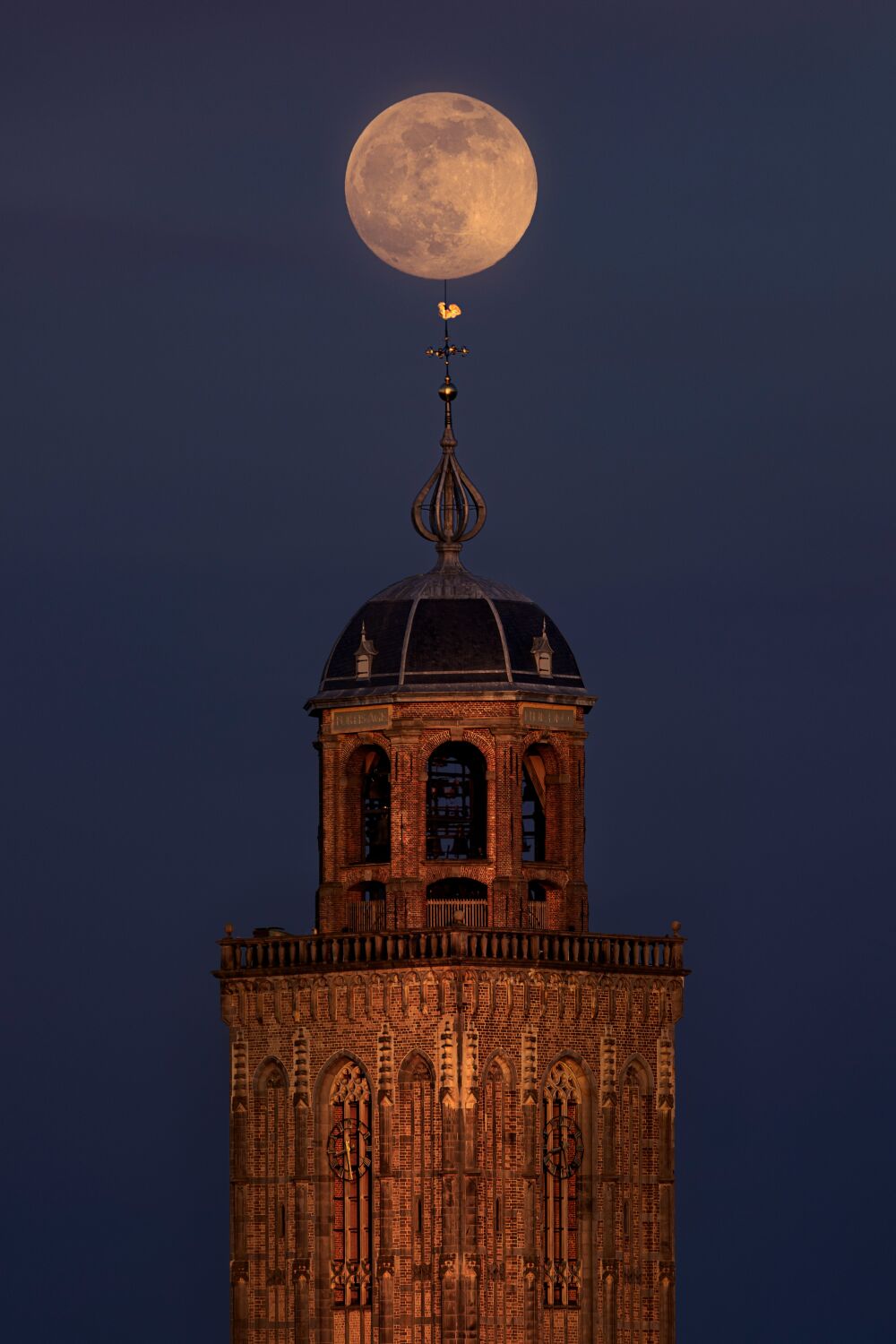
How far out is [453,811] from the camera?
158 meters

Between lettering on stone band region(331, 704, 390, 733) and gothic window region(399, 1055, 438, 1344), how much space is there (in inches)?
312

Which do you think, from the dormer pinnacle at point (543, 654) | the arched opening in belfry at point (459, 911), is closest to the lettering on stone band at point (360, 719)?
the dormer pinnacle at point (543, 654)

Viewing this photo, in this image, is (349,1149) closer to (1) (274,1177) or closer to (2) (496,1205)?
(1) (274,1177)

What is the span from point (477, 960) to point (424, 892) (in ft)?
7.34

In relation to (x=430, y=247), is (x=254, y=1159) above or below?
below

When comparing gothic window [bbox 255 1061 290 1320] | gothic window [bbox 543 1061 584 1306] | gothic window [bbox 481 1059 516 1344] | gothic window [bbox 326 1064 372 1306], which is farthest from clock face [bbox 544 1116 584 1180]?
gothic window [bbox 255 1061 290 1320]

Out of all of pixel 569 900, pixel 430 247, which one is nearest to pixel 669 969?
pixel 569 900

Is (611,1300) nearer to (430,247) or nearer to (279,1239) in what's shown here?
(279,1239)

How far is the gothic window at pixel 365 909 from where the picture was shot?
515 ft

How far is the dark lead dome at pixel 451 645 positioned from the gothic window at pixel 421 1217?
8.76 m

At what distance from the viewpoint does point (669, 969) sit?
158 meters

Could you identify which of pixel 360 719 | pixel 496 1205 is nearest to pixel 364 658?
pixel 360 719

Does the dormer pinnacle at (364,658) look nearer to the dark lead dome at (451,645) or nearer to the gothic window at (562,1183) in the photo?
A: the dark lead dome at (451,645)

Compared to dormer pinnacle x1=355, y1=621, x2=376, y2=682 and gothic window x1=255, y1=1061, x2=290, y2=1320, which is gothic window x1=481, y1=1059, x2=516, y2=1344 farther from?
dormer pinnacle x1=355, y1=621, x2=376, y2=682
